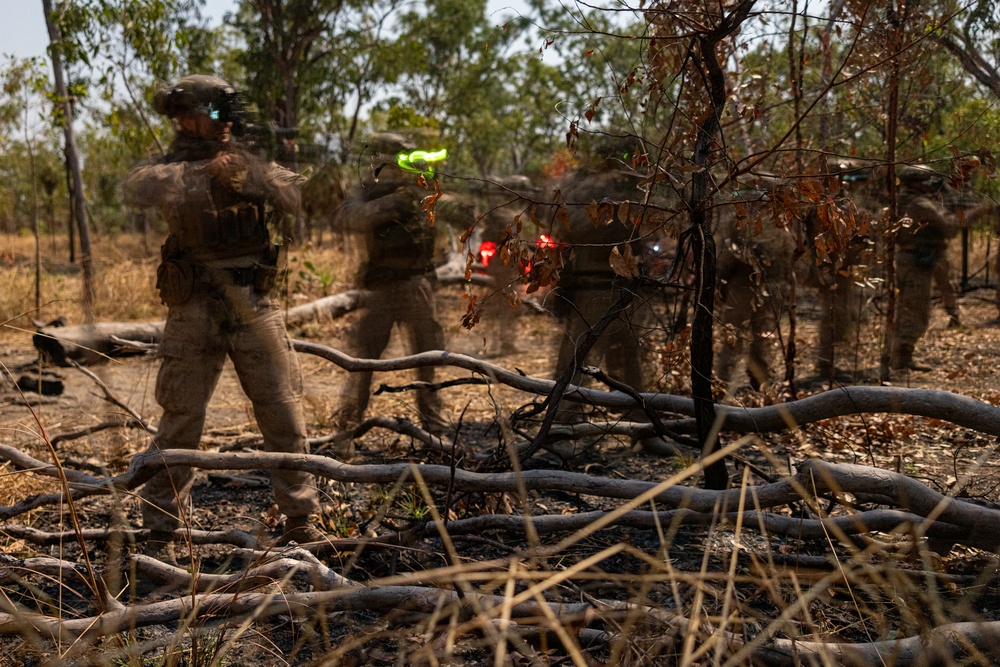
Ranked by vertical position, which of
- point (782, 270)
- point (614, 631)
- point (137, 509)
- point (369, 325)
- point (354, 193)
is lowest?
point (137, 509)

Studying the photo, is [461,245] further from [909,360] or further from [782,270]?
[909,360]

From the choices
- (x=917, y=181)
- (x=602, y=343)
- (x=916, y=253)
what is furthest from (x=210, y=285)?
(x=916, y=253)

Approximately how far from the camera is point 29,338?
A: 8867mm

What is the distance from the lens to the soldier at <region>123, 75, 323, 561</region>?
3.58 m

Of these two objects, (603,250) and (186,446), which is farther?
(603,250)

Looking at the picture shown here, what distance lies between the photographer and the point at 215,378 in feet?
12.3

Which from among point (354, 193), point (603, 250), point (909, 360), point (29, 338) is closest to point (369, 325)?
point (354, 193)

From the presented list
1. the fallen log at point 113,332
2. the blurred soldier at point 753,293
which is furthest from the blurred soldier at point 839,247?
the fallen log at point 113,332

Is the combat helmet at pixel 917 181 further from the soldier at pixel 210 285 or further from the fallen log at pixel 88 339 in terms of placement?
the fallen log at pixel 88 339

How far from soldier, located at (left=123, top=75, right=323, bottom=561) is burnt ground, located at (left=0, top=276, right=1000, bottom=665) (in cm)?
22

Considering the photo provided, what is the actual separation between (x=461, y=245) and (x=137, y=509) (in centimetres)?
231

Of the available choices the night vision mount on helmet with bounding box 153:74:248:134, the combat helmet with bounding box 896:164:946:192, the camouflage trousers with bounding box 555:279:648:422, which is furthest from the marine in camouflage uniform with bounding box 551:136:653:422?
the combat helmet with bounding box 896:164:946:192

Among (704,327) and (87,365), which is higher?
(704,327)

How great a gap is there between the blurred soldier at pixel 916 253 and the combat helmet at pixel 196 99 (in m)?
4.88
